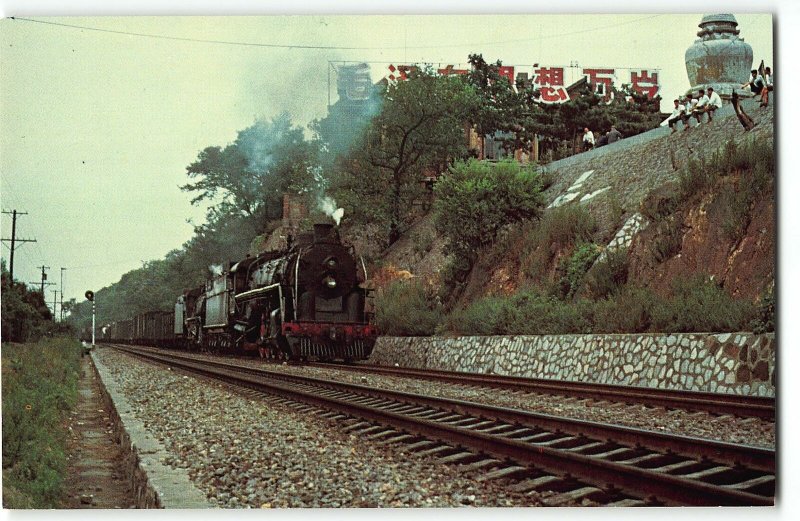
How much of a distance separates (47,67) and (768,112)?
6.95 m

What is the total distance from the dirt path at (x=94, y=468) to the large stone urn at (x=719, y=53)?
20.1 ft

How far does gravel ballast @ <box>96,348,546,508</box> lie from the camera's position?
5.45 metres

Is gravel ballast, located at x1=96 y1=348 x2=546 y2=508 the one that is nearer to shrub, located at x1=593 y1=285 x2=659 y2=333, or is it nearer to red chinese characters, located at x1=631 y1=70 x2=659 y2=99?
red chinese characters, located at x1=631 y1=70 x2=659 y2=99

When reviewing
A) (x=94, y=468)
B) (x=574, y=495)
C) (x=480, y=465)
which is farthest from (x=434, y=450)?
(x=94, y=468)

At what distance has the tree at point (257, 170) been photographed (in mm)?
10961

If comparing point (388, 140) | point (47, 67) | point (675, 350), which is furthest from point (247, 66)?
point (388, 140)

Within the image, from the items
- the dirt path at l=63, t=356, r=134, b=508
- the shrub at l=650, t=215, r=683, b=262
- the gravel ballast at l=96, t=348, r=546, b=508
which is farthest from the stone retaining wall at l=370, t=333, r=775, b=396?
the dirt path at l=63, t=356, r=134, b=508

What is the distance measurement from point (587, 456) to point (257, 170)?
11821mm

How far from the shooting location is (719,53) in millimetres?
7590

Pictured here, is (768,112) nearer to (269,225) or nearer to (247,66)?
(247,66)

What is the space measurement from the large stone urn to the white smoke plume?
1198 centimetres

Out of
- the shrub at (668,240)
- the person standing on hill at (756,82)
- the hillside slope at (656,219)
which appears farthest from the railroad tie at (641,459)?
the shrub at (668,240)

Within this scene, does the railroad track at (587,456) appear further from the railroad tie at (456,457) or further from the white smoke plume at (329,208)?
the white smoke plume at (329,208)

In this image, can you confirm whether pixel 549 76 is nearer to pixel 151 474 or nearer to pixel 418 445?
pixel 418 445
